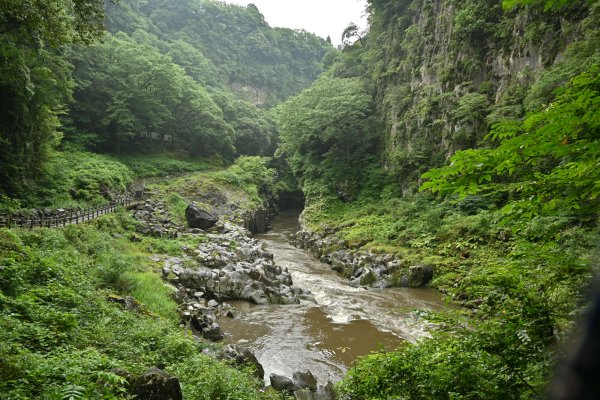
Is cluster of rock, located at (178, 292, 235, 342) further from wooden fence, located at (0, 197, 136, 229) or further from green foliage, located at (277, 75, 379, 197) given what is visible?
green foliage, located at (277, 75, 379, 197)

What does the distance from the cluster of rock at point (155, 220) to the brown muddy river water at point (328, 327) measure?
8155mm

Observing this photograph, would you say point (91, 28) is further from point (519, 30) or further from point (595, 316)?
point (519, 30)

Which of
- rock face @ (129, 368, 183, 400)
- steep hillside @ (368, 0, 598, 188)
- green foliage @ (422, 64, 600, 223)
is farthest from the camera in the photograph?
steep hillside @ (368, 0, 598, 188)

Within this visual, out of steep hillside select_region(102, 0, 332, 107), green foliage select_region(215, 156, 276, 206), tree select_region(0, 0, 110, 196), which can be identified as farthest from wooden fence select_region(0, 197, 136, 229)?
steep hillside select_region(102, 0, 332, 107)

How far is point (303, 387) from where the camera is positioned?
27.0 feet

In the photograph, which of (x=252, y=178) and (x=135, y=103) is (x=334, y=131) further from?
(x=135, y=103)

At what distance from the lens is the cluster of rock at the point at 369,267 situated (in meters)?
16.7

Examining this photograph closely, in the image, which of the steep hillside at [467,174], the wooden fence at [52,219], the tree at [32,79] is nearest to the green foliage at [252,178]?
the steep hillside at [467,174]

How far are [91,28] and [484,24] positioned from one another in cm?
2117

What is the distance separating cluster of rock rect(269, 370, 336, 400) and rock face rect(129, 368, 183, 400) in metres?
3.10

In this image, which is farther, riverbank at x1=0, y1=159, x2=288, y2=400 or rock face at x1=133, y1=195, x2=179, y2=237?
rock face at x1=133, y1=195, x2=179, y2=237

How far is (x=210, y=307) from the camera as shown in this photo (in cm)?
1323

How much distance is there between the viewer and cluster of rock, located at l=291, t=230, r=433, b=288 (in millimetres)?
16688

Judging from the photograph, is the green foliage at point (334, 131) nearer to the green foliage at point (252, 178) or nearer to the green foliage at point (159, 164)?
the green foliage at point (252, 178)
